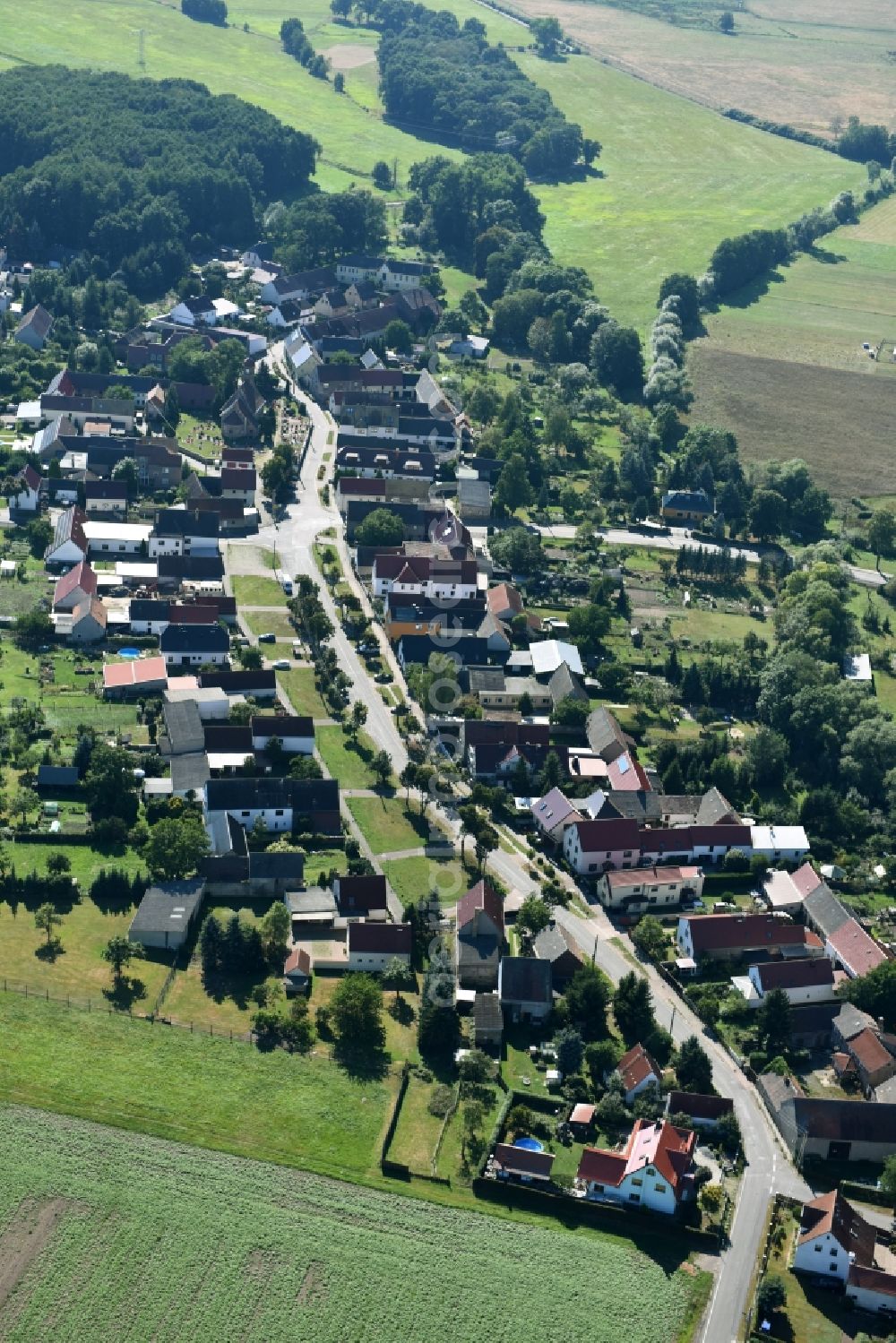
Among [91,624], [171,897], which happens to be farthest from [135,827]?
[91,624]

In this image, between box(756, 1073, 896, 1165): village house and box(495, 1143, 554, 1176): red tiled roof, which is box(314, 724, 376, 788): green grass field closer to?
box(495, 1143, 554, 1176): red tiled roof

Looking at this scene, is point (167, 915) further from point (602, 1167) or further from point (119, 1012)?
point (602, 1167)

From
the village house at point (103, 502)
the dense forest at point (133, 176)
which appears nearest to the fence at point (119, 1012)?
the village house at point (103, 502)

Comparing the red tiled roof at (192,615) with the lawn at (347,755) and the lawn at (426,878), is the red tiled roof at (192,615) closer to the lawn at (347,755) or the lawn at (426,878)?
the lawn at (347,755)

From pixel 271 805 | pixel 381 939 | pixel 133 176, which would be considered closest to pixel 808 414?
pixel 133 176

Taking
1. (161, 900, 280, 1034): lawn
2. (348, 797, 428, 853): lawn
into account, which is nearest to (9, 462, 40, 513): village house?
(348, 797, 428, 853): lawn

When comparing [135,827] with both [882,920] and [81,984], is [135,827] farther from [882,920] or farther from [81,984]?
[882,920]
